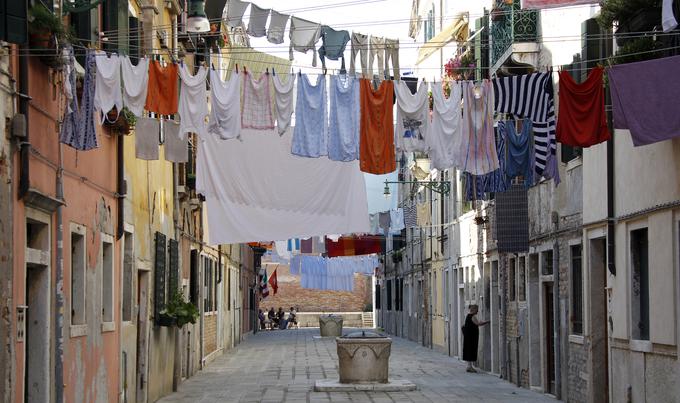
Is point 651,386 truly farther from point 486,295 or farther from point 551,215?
point 486,295

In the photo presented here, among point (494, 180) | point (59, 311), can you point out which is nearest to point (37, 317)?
point (59, 311)

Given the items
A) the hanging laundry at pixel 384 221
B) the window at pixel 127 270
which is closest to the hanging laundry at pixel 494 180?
the window at pixel 127 270

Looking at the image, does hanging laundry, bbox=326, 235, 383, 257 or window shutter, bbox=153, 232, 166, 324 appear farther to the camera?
hanging laundry, bbox=326, 235, 383, 257

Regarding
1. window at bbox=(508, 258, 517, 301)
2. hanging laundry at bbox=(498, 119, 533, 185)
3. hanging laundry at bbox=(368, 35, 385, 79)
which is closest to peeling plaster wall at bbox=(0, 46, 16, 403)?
hanging laundry at bbox=(368, 35, 385, 79)

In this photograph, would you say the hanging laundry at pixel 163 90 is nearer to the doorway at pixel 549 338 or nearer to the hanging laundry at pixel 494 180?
the hanging laundry at pixel 494 180

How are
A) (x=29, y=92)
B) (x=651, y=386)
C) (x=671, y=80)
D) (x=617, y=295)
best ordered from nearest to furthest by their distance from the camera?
(x=29, y=92)
(x=671, y=80)
(x=651, y=386)
(x=617, y=295)

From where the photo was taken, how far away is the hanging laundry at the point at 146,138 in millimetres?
16922

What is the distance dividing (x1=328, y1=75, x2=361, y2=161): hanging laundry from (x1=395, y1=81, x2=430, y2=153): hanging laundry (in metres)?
0.52

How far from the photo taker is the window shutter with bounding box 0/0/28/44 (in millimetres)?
10539

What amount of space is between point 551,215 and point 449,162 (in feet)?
23.0

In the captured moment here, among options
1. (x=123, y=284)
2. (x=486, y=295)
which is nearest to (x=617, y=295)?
(x=123, y=284)

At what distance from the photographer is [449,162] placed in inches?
645

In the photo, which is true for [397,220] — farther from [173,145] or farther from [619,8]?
[619,8]

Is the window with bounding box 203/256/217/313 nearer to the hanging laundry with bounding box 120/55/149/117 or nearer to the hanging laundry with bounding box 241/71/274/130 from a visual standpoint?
the hanging laundry with bounding box 241/71/274/130
